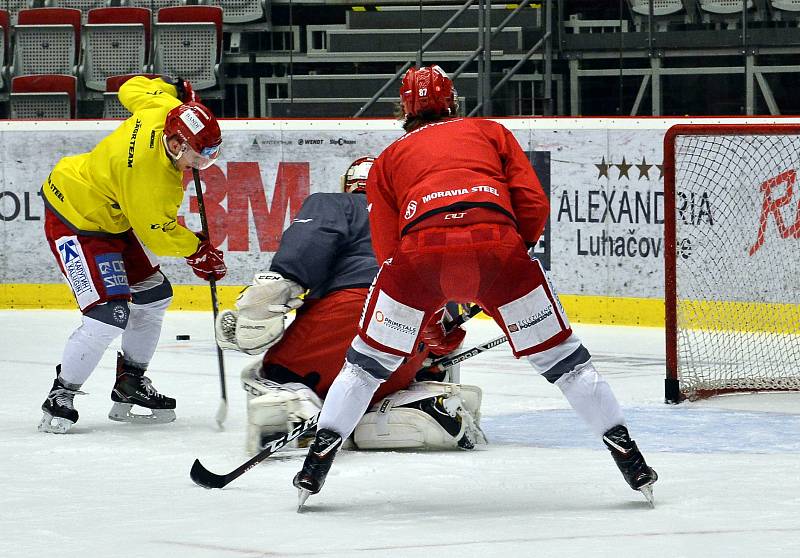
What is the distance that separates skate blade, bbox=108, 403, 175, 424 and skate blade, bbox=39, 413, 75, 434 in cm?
32

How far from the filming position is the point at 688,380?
5.57m

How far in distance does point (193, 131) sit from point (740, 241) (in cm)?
339

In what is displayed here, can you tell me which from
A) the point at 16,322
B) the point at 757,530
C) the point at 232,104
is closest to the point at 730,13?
the point at 232,104

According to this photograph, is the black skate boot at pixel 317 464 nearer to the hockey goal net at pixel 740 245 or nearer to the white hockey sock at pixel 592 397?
the white hockey sock at pixel 592 397

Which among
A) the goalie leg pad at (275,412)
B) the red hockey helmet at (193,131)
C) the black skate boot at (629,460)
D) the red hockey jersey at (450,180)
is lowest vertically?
the goalie leg pad at (275,412)

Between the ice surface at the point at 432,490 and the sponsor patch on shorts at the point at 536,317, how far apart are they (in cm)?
42

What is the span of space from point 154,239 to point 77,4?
23.3 feet

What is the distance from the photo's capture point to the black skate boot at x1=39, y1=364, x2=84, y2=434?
15.2ft

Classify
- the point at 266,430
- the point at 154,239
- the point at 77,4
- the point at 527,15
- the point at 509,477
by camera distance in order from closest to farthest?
the point at 509,477 → the point at 266,430 → the point at 154,239 → the point at 527,15 → the point at 77,4

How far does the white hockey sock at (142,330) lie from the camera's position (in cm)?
500

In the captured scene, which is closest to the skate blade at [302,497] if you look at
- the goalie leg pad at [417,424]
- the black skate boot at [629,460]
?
the black skate boot at [629,460]

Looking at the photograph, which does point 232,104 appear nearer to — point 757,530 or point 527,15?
point 527,15

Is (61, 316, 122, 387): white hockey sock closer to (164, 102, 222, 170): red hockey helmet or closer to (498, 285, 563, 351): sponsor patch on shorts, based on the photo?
(164, 102, 222, 170): red hockey helmet

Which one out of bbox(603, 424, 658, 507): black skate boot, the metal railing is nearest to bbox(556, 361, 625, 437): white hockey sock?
bbox(603, 424, 658, 507): black skate boot
